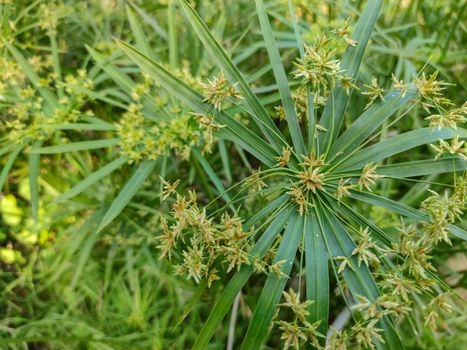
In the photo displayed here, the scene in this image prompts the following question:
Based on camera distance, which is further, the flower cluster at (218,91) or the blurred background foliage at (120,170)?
the blurred background foliage at (120,170)

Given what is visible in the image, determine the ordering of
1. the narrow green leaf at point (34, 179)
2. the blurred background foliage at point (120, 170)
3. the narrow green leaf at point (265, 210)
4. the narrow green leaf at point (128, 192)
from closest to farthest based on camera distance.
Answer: the narrow green leaf at point (265, 210) < the narrow green leaf at point (128, 192) < the narrow green leaf at point (34, 179) < the blurred background foliage at point (120, 170)

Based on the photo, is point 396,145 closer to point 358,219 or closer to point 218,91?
point 358,219

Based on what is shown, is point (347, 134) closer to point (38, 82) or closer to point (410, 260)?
point (410, 260)

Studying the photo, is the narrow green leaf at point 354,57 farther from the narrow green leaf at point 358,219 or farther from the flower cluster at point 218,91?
the flower cluster at point 218,91

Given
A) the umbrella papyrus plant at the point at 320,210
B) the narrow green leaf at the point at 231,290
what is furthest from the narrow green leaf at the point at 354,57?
the narrow green leaf at the point at 231,290

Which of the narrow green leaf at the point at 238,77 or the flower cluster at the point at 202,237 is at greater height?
the narrow green leaf at the point at 238,77
